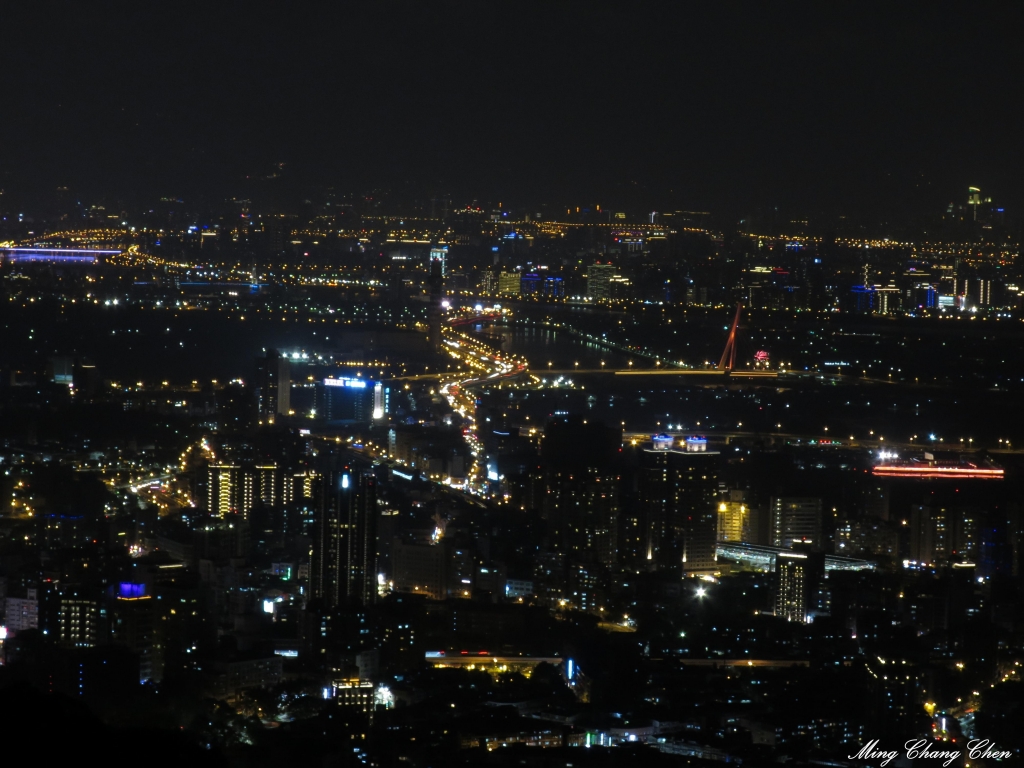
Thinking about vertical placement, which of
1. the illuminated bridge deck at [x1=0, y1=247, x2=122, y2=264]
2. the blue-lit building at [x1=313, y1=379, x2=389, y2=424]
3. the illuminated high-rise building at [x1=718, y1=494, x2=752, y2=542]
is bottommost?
the blue-lit building at [x1=313, y1=379, x2=389, y2=424]

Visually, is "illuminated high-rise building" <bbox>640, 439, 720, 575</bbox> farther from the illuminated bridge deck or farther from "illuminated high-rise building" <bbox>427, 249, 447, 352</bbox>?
the illuminated bridge deck

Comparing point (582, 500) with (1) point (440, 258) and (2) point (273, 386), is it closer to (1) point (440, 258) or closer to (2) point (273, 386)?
(2) point (273, 386)

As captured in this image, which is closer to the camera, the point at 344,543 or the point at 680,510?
the point at 344,543

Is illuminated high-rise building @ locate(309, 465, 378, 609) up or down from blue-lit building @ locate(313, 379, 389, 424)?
up

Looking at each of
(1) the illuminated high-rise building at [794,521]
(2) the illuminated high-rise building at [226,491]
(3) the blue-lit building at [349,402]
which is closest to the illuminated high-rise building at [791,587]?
(1) the illuminated high-rise building at [794,521]

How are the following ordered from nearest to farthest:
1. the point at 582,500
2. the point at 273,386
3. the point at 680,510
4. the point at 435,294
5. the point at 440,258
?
the point at 680,510 → the point at 582,500 → the point at 273,386 → the point at 435,294 → the point at 440,258

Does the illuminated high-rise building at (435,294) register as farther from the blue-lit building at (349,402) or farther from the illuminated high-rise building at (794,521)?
the illuminated high-rise building at (794,521)

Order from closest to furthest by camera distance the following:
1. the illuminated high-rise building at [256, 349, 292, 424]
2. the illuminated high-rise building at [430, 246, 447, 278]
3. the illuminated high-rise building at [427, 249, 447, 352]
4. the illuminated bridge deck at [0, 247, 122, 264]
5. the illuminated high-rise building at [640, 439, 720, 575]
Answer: the illuminated high-rise building at [640, 439, 720, 575], the illuminated high-rise building at [256, 349, 292, 424], the illuminated high-rise building at [427, 249, 447, 352], the illuminated bridge deck at [0, 247, 122, 264], the illuminated high-rise building at [430, 246, 447, 278]

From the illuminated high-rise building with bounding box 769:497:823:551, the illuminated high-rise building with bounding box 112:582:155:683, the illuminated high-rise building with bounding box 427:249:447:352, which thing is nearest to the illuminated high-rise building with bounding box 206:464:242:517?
the illuminated high-rise building with bounding box 112:582:155:683

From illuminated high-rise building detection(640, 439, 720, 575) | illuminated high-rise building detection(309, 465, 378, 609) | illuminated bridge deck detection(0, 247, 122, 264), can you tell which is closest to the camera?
illuminated high-rise building detection(309, 465, 378, 609)

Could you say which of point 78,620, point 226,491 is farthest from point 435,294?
point 78,620

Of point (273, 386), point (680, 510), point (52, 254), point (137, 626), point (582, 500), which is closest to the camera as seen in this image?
point (137, 626)

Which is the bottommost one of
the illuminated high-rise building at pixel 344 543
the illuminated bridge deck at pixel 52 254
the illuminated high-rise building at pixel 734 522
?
the illuminated high-rise building at pixel 734 522
